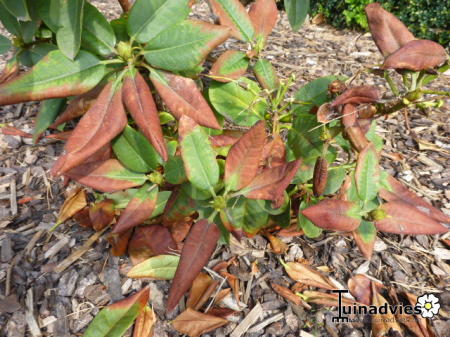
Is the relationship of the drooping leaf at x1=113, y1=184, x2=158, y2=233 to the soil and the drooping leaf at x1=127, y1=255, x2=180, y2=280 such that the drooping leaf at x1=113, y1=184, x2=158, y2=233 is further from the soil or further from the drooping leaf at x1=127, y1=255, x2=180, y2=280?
the soil

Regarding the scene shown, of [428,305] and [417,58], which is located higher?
[417,58]

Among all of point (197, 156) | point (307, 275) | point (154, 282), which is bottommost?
point (307, 275)

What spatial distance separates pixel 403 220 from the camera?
938mm

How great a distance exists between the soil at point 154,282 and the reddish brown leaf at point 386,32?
22cm

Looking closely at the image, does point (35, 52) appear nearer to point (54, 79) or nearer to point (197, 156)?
point (54, 79)

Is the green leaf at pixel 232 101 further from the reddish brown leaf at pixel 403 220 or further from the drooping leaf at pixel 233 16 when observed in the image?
the reddish brown leaf at pixel 403 220

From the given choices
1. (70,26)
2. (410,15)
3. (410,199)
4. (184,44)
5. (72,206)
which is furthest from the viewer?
(410,15)

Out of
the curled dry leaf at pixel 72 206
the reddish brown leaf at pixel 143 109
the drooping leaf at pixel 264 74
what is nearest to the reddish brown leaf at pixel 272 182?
the reddish brown leaf at pixel 143 109

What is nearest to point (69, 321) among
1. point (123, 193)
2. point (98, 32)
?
point (123, 193)

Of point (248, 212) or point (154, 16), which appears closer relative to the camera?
point (154, 16)

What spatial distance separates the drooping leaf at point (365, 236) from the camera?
38.4 inches

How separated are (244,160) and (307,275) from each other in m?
0.56

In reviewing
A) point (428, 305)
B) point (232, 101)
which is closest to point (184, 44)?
point (232, 101)

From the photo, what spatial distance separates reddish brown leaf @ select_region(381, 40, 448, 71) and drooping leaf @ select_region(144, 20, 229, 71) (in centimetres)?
39
